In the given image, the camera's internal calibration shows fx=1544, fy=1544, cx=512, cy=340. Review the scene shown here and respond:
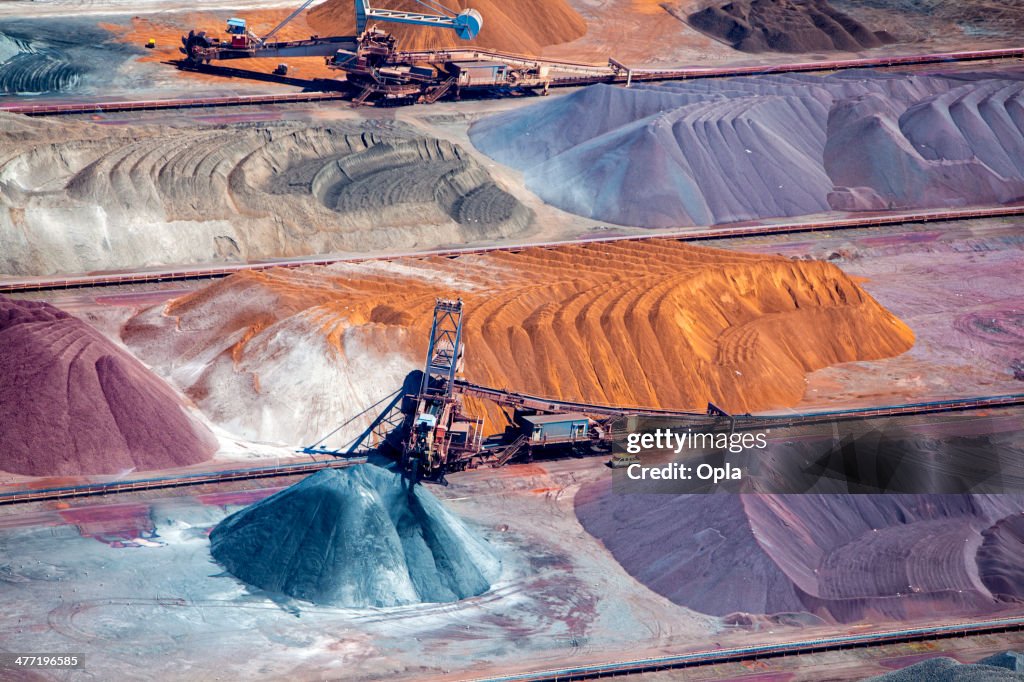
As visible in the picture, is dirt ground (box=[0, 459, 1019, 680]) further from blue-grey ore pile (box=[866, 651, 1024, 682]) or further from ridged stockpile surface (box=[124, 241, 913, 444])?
ridged stockpile surface (box=[124, 241, 913, 444])

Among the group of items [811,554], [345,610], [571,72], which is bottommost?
[345,610]

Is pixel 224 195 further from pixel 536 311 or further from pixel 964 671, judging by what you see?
pixel 964 671

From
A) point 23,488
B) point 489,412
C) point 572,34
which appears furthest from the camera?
point 572,34

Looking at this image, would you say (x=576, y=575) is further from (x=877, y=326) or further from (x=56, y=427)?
(x=877, y=326)

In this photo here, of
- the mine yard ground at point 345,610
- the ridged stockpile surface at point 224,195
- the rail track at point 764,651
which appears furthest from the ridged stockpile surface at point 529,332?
the rail track at point 764,651

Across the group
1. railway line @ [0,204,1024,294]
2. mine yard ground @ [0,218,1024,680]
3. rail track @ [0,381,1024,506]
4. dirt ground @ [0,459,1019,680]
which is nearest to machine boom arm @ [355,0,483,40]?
railway line @ [0,204,1024,294]

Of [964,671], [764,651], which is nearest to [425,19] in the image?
[764,651]

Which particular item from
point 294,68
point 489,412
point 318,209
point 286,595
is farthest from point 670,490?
point 294,68

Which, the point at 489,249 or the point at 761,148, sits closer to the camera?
the point at 489,249
